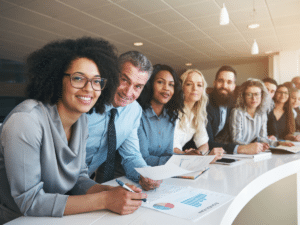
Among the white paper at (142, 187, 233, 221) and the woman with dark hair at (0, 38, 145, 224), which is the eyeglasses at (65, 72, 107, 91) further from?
the white paper at (142, 187, 233, 221)

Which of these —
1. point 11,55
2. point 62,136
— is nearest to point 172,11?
point 62,136

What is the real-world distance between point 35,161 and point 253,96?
2.30 m

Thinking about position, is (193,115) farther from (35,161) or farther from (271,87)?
(271,87)

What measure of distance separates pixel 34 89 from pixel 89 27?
178 inches

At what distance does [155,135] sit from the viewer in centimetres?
183

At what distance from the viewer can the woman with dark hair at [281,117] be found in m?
3.21

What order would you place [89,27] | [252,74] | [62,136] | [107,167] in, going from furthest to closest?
1. [252,74]
2. [89,27]
3. [107,167]
4. [62,136]

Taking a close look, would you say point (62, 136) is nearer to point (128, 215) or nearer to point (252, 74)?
point (128, 215)

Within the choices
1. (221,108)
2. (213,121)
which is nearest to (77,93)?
(213,121)

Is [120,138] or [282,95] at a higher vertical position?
[282,95]

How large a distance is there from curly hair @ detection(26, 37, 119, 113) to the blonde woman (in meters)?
1.18

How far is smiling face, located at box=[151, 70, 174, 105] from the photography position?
6.10ft

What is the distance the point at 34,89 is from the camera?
3.29ft

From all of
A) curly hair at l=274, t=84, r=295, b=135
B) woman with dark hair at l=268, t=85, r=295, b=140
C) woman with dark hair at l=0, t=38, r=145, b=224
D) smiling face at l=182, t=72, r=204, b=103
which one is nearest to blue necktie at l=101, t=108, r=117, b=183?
woman with dark hair at l=0, t=38, r=145, b=224
